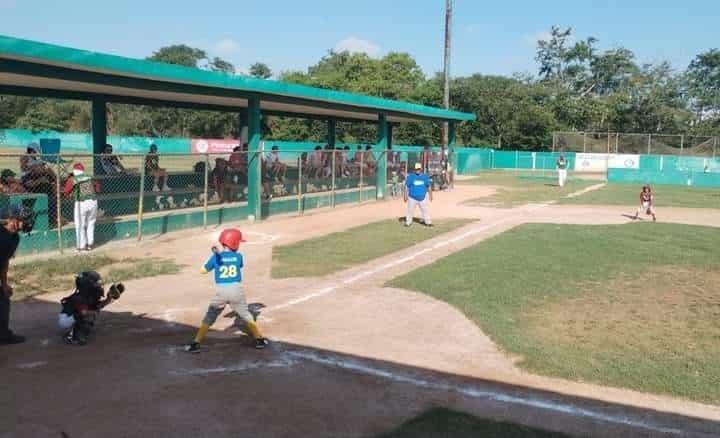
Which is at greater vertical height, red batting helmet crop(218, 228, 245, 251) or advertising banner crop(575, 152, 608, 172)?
advertising banner crop(575, 152, 608, 172)

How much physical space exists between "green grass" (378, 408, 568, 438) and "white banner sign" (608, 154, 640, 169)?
4538cm

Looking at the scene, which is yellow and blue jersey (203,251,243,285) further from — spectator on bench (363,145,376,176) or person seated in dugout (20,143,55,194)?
spectator on bench (363,145,376,176)

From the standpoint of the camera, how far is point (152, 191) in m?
17.0

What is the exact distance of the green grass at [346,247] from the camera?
11.3m

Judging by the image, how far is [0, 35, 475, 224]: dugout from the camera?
11297 mm

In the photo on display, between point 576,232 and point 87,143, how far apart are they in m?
37.4

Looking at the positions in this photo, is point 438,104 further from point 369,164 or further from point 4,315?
point 4,315

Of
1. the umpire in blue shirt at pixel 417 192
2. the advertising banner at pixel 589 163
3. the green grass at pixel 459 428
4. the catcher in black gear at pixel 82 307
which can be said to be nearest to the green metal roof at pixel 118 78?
Result: the umpire in blue shirt at pixel 417 192

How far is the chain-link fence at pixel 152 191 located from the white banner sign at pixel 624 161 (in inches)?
1054

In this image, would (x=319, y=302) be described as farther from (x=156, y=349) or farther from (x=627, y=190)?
(x=627, y=190)

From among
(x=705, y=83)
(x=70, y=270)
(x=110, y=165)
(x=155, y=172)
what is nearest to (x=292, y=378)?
(x=70, y=270)

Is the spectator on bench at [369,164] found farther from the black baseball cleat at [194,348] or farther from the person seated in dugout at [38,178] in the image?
the black baseball cleat at [194,348]

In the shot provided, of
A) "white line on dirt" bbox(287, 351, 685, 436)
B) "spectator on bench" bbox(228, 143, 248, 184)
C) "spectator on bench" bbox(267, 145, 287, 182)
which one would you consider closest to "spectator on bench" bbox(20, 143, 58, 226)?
"spectator on bench" bbox(228, 143, 248, 184)

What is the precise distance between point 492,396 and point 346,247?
8.16 metres
